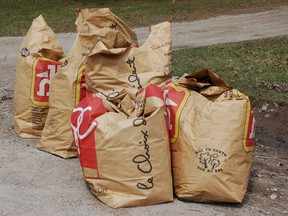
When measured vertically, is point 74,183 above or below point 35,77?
below

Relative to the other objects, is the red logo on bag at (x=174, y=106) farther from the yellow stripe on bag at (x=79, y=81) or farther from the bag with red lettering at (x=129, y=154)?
the yellow stripe on bag at (x=79, y=81)

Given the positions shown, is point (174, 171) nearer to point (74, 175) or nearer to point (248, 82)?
point (74, 175)

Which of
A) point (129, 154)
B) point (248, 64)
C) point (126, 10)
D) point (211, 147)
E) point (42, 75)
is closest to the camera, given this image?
point (129, 154)

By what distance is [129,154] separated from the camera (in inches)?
152

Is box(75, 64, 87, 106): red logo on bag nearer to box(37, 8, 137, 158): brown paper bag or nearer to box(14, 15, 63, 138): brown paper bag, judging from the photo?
box(37, 8, 137, 158): brown paper bag

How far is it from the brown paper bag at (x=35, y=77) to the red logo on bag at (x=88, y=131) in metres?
1.04

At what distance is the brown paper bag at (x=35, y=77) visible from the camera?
505 centimetres

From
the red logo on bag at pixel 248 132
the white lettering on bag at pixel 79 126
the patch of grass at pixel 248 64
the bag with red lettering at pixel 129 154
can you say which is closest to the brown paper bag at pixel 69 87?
the white lettering on bag at pixel 79 126

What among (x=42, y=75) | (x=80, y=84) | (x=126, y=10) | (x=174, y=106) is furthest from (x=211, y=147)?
(x=126, y=10)

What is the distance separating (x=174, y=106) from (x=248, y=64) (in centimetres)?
512

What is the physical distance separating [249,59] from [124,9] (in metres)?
7.64

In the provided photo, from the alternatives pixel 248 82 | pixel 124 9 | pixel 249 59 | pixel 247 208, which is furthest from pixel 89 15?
pixel 124 9

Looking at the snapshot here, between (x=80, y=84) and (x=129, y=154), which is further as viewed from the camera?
(x=80, y=84)

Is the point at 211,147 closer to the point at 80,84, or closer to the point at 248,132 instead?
the point at 248,132
